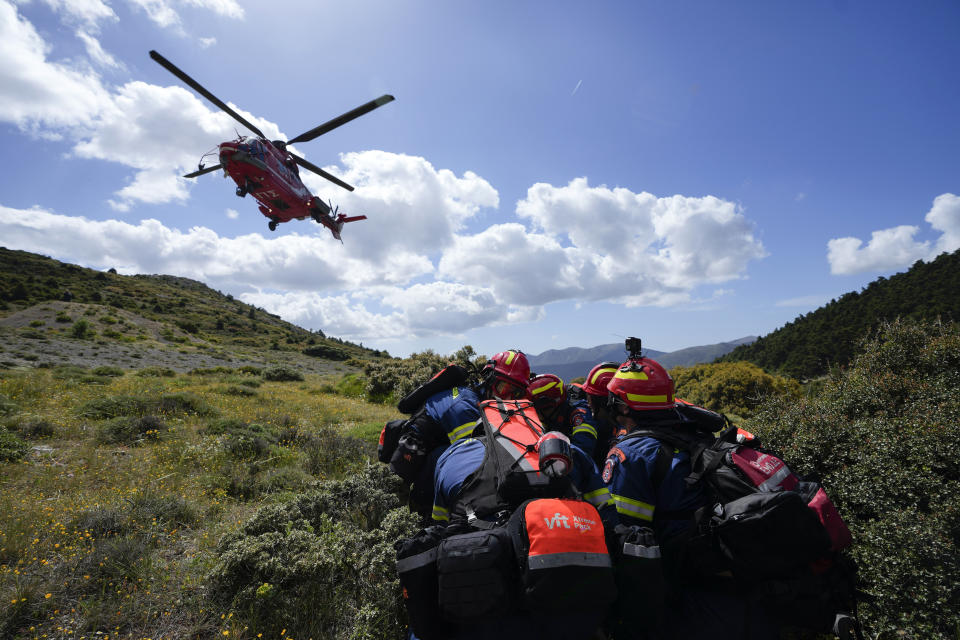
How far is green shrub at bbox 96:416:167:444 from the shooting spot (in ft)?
23.7

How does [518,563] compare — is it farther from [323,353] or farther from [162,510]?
[323,353]

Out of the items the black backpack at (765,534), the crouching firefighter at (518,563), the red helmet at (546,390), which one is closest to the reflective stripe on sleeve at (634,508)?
the black backpack at (765,534)

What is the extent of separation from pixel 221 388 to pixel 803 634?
15819 millimetres

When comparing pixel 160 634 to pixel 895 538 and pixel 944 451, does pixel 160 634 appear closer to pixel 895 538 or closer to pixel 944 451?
pixel 895 538

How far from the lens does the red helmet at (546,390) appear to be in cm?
529

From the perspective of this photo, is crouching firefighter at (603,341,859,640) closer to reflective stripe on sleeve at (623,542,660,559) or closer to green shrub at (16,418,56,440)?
reflective stripe on sleeve at (623,542,660,559)

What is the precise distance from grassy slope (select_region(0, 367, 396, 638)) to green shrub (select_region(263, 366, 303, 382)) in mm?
9317

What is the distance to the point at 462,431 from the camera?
382 cm

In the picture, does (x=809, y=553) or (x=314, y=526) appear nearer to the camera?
(x=809, y=553)

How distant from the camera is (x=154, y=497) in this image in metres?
4.96

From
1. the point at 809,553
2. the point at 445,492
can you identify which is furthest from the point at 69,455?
the point at 809,553

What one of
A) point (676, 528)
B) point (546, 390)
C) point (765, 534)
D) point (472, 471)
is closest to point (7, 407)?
point (472, 471)

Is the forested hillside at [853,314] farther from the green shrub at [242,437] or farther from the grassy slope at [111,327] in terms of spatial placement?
the grassy slope at [111,327]

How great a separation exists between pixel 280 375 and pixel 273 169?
10352 millimetres
